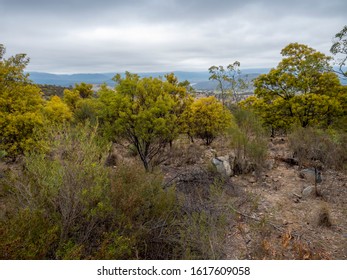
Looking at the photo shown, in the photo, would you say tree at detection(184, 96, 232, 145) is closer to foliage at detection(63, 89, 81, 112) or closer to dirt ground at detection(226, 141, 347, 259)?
dirt ground at detection(226, 141, 347, 259)

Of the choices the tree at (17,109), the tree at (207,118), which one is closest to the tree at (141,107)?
the tree at (17,109)

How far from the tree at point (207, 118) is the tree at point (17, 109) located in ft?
26.2

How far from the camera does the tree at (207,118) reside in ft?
46.6

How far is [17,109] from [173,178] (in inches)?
304

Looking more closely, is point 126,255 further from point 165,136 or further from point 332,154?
point 332,154

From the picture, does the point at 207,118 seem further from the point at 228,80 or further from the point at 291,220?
the point at 228,80

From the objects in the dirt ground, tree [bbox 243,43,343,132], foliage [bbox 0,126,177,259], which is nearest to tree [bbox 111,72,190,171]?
foliage [bbox 0,126,177,259]

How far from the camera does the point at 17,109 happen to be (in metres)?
10.3

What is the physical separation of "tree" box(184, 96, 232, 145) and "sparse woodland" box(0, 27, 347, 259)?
7cm

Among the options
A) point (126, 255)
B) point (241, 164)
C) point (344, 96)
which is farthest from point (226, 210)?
point (344, 96)

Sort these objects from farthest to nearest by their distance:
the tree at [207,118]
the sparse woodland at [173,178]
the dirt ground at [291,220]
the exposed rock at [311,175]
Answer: the tree at [207,118] < the exposed rock at [311,175] < the dirt ground at [291,220] < the sparse woodland at [173,178]

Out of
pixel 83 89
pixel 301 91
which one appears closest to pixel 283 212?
pixel 301 91

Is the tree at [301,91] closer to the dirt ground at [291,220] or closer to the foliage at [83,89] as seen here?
the dirt ground at [291,220]

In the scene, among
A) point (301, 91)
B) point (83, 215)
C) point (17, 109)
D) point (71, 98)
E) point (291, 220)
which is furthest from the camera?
point (71, 98)
